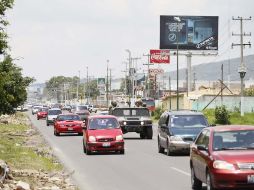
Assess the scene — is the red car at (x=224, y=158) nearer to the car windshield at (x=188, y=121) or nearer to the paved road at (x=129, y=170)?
the paved road at (x=129, y=170)

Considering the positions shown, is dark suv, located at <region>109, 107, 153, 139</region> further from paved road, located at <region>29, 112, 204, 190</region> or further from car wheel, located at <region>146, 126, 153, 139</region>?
paved road, located at <region>29, 112, 204, 190</region>

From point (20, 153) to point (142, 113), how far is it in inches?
622

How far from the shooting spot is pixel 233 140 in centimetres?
1591

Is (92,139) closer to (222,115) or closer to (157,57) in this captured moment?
(222,115)

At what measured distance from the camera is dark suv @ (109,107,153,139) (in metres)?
45.1

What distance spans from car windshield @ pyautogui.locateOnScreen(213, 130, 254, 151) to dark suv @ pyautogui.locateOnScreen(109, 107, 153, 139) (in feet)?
94.0

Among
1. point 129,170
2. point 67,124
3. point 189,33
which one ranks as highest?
point 189,33

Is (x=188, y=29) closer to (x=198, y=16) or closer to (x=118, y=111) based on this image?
(x=198, y=16)

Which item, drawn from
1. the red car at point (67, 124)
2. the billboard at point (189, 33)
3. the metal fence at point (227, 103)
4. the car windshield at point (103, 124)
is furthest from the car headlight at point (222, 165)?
the billboard at point (189, 33)

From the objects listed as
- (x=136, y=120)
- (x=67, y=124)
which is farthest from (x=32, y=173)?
(x=67, y=124)

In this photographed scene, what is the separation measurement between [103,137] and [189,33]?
79.0m

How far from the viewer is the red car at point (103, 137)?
1207 inches

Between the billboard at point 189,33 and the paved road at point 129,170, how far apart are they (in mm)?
73981

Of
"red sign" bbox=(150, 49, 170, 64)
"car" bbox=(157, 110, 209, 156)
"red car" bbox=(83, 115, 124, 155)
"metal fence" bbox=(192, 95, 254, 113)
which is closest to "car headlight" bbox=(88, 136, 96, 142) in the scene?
"red car" bbox=(83, 115, 124, 155)
